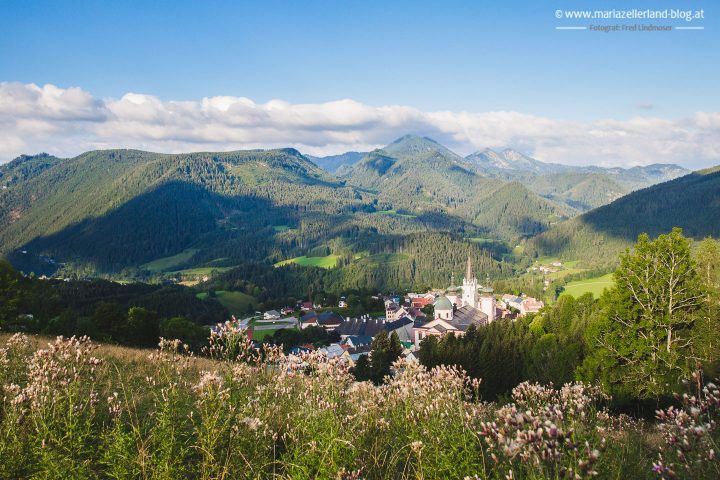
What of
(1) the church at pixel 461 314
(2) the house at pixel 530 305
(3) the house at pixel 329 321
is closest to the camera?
(1) the church at pixel 461 314

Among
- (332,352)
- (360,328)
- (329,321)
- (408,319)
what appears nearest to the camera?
(332,352)

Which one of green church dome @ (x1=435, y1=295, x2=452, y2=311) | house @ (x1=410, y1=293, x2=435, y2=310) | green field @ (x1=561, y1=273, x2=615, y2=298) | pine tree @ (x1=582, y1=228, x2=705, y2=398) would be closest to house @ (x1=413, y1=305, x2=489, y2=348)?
green church dome @ (x1=435, y1=295, x2=452, y2=311)

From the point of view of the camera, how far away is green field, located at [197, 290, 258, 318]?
421 feet

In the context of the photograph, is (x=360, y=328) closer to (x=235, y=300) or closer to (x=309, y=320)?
(x=309, y=320)

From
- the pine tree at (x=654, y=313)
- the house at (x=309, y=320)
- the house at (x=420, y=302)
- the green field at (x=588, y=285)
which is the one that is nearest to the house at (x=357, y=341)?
the house at (x=309, y=320)

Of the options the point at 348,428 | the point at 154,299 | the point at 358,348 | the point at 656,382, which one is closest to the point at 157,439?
the point at 348,428

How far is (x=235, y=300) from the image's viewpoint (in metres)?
136

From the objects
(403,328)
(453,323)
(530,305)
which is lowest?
(530,305)

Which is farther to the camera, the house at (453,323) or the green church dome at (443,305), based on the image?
the green church dome at (443,305)

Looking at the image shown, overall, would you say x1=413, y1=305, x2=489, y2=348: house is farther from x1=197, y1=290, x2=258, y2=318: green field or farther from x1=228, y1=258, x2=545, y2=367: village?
x1=197, y1=290, x2=258, y2=318: green field

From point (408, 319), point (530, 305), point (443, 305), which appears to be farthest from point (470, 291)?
point (530, 305)

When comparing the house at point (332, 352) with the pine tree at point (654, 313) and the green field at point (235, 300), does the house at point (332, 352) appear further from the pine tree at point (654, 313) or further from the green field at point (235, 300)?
the green field at point (235, 300)

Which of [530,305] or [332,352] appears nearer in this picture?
[332,352]

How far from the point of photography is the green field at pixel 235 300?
12838 centimetres
